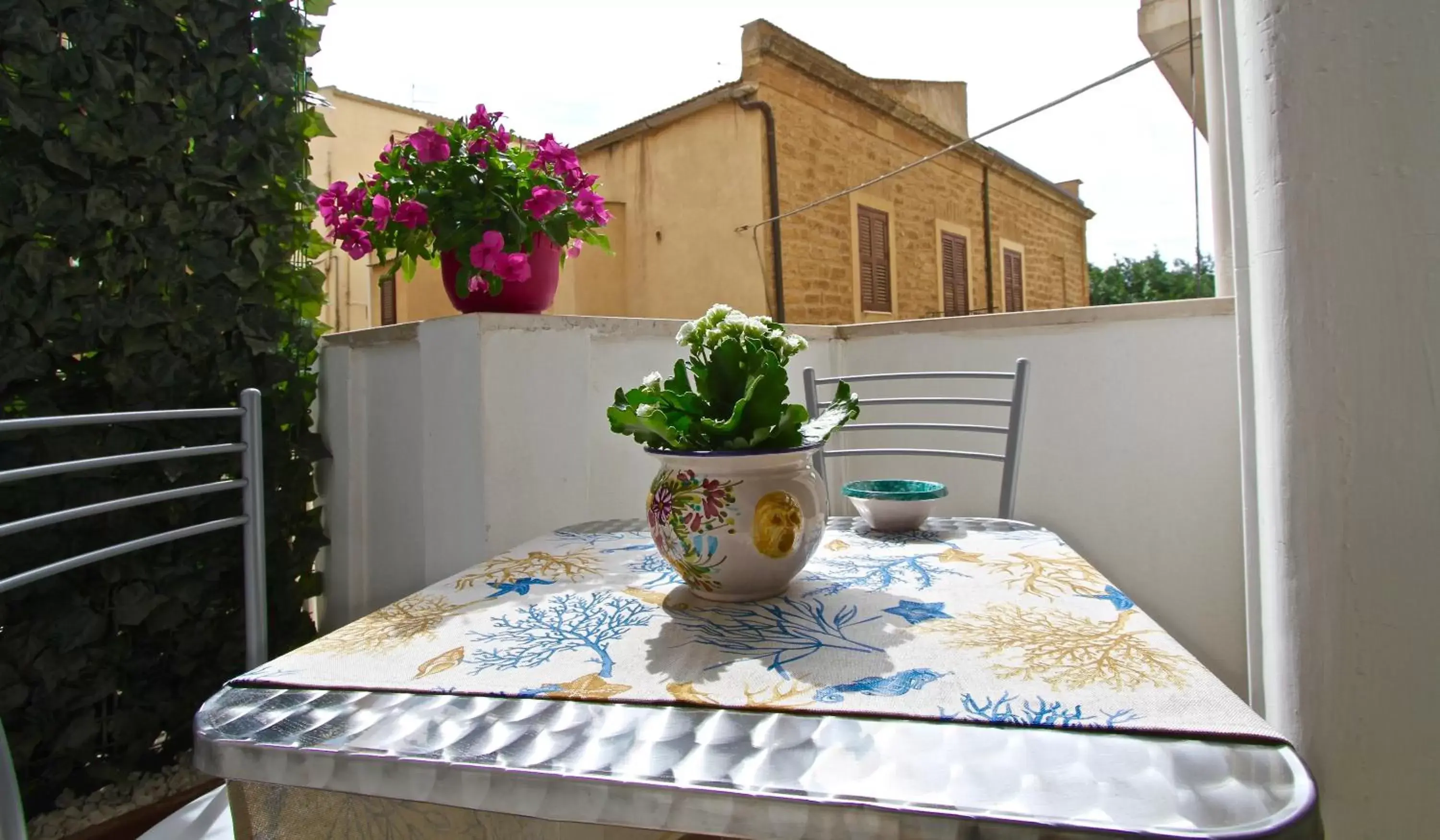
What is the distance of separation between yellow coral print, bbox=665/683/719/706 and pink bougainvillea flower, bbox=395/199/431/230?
1.53 metres

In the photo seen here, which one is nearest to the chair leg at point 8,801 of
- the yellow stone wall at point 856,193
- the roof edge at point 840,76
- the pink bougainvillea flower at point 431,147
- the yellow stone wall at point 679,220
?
the pink bougainvillea flower at point 431,147

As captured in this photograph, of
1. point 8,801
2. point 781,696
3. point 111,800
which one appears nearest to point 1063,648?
point 781,696

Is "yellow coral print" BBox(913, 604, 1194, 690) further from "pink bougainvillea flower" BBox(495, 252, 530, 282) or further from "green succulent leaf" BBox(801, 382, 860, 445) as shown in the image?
"pink bougainvillea flower" BBox(495, 252, 530, 282)

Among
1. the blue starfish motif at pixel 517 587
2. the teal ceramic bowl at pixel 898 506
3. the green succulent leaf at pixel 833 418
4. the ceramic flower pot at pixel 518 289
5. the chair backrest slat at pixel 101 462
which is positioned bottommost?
the blue starfish motif at pixel 517 587

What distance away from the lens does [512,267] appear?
5.77 ft

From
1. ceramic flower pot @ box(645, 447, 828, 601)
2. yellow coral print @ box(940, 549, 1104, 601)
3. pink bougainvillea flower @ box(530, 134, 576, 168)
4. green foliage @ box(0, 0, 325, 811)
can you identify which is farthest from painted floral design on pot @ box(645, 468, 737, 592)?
green foliage @ box(0, 0, 325, 811)

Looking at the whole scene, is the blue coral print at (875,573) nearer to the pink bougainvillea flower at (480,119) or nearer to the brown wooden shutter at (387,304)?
the pink bougainvillea flower at (480,119)

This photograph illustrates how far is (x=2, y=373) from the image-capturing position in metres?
1.59

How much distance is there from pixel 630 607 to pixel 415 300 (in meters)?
6.94

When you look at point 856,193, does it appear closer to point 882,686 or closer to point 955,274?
point 955,274

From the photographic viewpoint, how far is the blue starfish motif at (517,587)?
0.86 m

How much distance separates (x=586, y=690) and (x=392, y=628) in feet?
0.95

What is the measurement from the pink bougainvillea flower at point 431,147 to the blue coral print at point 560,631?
4.21 feet

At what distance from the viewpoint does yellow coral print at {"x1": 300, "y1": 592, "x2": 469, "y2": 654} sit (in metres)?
0.70
